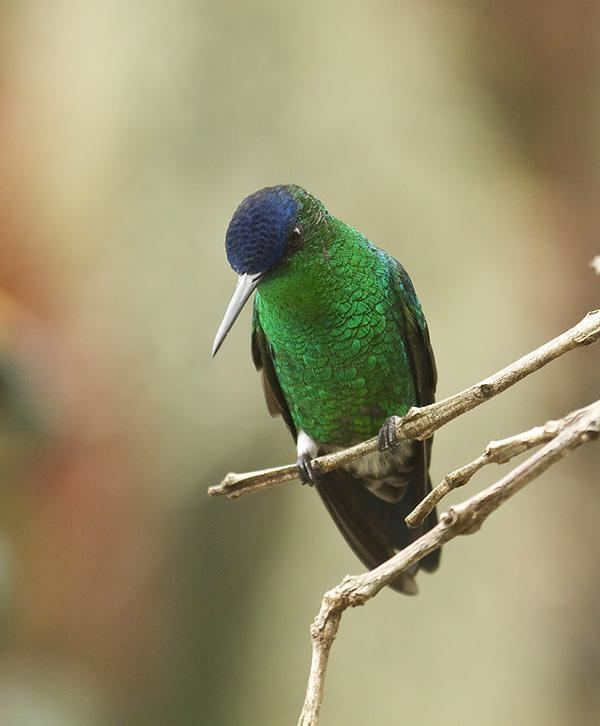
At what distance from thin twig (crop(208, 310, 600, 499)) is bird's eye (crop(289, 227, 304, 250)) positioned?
512mm

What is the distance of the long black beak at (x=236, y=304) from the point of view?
1.41 metres

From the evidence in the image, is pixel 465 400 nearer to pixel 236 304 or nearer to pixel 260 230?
pixel 236 304

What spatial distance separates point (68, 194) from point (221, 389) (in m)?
1.83

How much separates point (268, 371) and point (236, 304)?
1275mm

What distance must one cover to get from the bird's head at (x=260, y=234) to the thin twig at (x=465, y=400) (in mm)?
299

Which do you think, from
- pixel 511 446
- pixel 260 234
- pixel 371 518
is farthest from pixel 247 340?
pixel 511 446

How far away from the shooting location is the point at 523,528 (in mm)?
5289

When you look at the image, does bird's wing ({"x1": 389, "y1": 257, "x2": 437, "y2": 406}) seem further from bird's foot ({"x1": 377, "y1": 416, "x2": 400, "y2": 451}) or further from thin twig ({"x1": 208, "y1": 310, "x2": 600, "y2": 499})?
thin twig ({"x1": 208, "y1": 310, "x2": 600, "y2": 499})

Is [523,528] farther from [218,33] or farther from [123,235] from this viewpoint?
[218,33]

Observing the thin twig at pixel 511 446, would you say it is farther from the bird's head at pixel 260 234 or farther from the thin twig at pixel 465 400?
the bird's head at pixel 260 234

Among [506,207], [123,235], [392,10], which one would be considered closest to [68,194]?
[123,235]

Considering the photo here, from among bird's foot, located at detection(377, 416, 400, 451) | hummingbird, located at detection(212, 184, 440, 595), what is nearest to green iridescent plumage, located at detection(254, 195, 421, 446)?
hummingbird, located at detection(212, 184, 440, 595)

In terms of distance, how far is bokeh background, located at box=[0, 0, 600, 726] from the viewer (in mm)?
4809

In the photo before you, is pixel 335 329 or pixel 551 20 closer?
pixel 335 329
